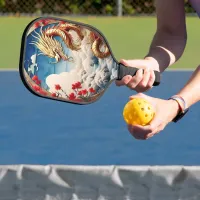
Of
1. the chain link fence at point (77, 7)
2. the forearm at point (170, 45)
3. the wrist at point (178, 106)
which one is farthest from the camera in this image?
the chain link fence at point (77, 7)

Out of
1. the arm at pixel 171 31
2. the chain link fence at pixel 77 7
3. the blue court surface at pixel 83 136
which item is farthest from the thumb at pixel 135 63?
the chain link fence at pixel 77 7

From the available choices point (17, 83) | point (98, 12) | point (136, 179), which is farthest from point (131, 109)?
point (98, 12)

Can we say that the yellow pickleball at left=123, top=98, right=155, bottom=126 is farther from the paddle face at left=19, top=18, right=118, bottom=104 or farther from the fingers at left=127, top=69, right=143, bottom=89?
the paddle face at left=19, top=18, right=118, bottom=104

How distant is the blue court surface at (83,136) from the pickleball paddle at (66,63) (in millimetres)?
2214

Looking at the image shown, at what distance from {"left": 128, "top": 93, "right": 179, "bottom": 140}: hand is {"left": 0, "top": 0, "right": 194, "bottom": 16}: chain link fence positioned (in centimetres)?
907

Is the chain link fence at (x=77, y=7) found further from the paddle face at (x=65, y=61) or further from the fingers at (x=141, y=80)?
the fingers at (x=141, y=80)

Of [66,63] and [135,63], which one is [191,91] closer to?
[135,63]

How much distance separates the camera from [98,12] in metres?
11.2

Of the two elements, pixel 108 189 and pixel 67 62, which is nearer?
pixel 67 62

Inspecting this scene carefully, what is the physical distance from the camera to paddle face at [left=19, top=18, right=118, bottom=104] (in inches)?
81.6

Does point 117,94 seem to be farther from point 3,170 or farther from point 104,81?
point 104,81

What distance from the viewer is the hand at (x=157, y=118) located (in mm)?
1923

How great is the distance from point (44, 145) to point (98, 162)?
42cm

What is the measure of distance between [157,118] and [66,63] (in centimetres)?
34
